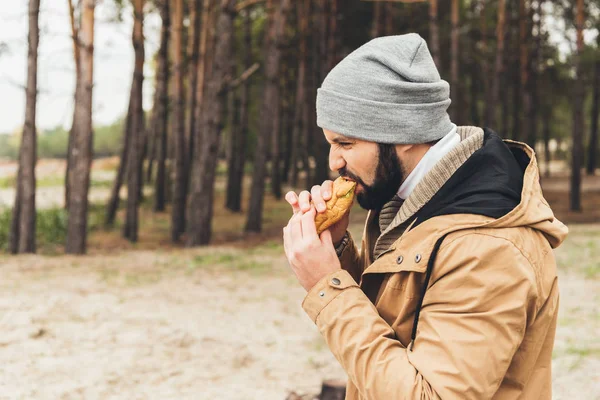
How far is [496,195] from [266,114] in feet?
49.6

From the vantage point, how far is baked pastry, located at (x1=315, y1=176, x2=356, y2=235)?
6.78ft

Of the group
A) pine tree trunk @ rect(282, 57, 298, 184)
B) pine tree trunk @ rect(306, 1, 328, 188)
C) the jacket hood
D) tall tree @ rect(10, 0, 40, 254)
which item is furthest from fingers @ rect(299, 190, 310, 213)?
pine tree trunk @ rect(282, 57, 298, 184)

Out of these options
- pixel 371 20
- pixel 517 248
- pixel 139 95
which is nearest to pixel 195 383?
pixel 517 248

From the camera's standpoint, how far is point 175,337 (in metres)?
6.96

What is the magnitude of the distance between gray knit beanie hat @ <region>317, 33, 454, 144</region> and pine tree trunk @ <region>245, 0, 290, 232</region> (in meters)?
14.0

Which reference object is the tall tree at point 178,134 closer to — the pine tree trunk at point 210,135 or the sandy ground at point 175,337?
the pine tree trunk at point 210,135

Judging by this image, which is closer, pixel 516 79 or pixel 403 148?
pixel 403 148

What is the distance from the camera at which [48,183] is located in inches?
1362

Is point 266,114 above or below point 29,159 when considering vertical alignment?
above

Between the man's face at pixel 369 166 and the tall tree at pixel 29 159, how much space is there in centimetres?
1158

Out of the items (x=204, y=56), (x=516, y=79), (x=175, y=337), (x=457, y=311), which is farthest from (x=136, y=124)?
(x=516, y=79)

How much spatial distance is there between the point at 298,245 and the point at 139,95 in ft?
49.3

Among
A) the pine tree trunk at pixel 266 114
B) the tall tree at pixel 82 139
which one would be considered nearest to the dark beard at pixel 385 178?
the tall tree at pixel 82 139

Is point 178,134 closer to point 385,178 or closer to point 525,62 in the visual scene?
point 525,62
